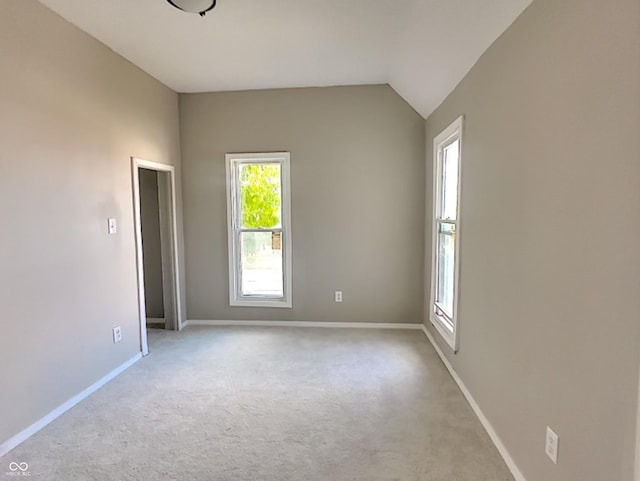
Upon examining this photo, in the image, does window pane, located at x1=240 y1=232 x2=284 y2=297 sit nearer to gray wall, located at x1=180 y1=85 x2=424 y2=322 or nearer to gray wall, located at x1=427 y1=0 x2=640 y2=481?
gray wall, located at x1=180 y1=85 x2=424 y2=322

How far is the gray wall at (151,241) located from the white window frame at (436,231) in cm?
314

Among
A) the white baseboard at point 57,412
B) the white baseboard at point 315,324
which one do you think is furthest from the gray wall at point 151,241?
the white baseboard at point 57,412

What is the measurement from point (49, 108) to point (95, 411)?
6.76ft

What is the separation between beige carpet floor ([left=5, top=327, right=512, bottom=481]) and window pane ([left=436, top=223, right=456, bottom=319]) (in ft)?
1.67

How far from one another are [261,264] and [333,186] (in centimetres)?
127

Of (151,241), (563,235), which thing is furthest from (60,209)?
(563,235)

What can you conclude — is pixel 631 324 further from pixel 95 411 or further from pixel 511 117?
pixel 95 411

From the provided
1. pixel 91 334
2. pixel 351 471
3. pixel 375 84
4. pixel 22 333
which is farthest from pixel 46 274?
pixel 375 84

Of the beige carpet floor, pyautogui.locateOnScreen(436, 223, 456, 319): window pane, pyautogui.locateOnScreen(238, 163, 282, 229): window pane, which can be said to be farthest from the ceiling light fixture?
the beige carpet floor

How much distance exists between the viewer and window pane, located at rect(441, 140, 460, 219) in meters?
3.24

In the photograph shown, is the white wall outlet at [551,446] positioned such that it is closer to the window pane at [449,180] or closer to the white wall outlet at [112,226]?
the window pane at [449,180]

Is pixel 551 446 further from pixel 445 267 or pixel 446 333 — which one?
pixel 445 267

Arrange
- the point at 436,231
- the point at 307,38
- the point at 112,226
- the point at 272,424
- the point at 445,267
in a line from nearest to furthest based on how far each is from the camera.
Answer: the point at 272,424
the point at 307,38
the point at 112,226
the point at 445,267
the point at 436,231

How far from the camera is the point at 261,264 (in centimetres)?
440
